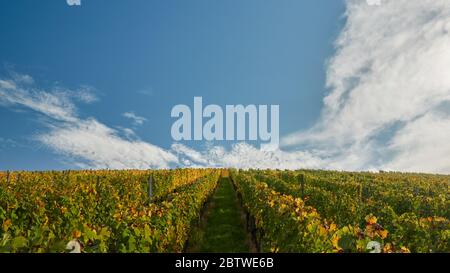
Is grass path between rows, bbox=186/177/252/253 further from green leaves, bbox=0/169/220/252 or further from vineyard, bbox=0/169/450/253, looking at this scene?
green leaves, bbox=0/169/220/252

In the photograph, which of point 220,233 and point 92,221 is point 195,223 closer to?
point 220,233

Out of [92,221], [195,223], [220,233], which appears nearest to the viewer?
[92,221]

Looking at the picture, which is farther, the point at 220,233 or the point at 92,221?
the point at 220,233

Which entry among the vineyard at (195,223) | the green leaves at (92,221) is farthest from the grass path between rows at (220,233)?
the green leaves at (92,221)

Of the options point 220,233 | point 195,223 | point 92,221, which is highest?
point 92,221

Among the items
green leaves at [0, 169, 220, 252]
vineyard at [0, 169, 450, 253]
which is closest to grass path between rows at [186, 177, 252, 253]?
vineyard at [0, 169, 450, 253]

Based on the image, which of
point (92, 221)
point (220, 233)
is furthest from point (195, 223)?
point (92, 221)

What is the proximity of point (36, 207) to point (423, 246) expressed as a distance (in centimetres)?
973

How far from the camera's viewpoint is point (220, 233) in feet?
48.1

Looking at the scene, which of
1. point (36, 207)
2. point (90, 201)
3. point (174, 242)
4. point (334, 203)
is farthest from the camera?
point (334, 203)

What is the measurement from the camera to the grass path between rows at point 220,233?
12466mm
